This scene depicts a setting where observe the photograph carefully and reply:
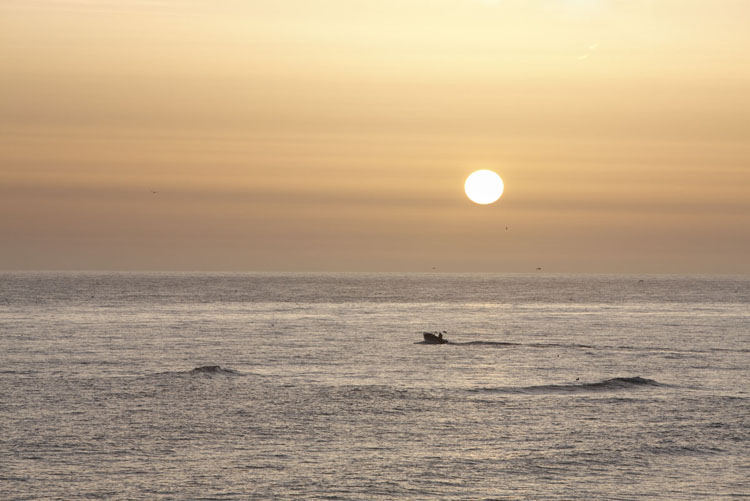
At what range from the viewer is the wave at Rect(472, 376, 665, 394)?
73.8 meters

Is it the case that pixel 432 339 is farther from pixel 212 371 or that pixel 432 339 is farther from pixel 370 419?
pixel 370 419

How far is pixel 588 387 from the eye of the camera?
7631 cm

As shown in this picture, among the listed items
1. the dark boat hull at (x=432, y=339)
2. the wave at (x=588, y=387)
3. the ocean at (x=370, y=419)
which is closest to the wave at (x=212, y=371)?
the ocean at (x=370, y=419)

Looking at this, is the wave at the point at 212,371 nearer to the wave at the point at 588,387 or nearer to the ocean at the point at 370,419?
the ocean at the point at 370,419

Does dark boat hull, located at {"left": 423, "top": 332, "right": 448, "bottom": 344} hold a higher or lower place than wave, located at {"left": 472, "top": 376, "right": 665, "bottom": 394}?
higher

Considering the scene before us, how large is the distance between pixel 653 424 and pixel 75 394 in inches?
1557

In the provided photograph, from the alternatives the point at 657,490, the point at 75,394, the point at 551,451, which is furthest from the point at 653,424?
the point at 75,394

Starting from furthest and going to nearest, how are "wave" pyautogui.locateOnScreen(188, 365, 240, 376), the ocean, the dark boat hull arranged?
the dark boat hull → "wave" pyautogui.locateOnScreen(188, 365, 240, 376) → the ocean

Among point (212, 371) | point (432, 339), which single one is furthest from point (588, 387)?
point (432, 339)

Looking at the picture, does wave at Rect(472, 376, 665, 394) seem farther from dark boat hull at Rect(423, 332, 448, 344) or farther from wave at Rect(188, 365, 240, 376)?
dark boat hull at Rect(423, 332, 448, 344)

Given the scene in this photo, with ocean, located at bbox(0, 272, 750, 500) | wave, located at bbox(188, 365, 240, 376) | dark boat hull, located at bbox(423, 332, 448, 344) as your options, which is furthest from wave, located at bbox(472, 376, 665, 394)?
dark boat hull, located at bbox(423, 332, 448, 344)

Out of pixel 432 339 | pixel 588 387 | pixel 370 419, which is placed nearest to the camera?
pixel 370 419

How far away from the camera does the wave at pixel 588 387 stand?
242ft

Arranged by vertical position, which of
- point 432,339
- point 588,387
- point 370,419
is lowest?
point 370,419
